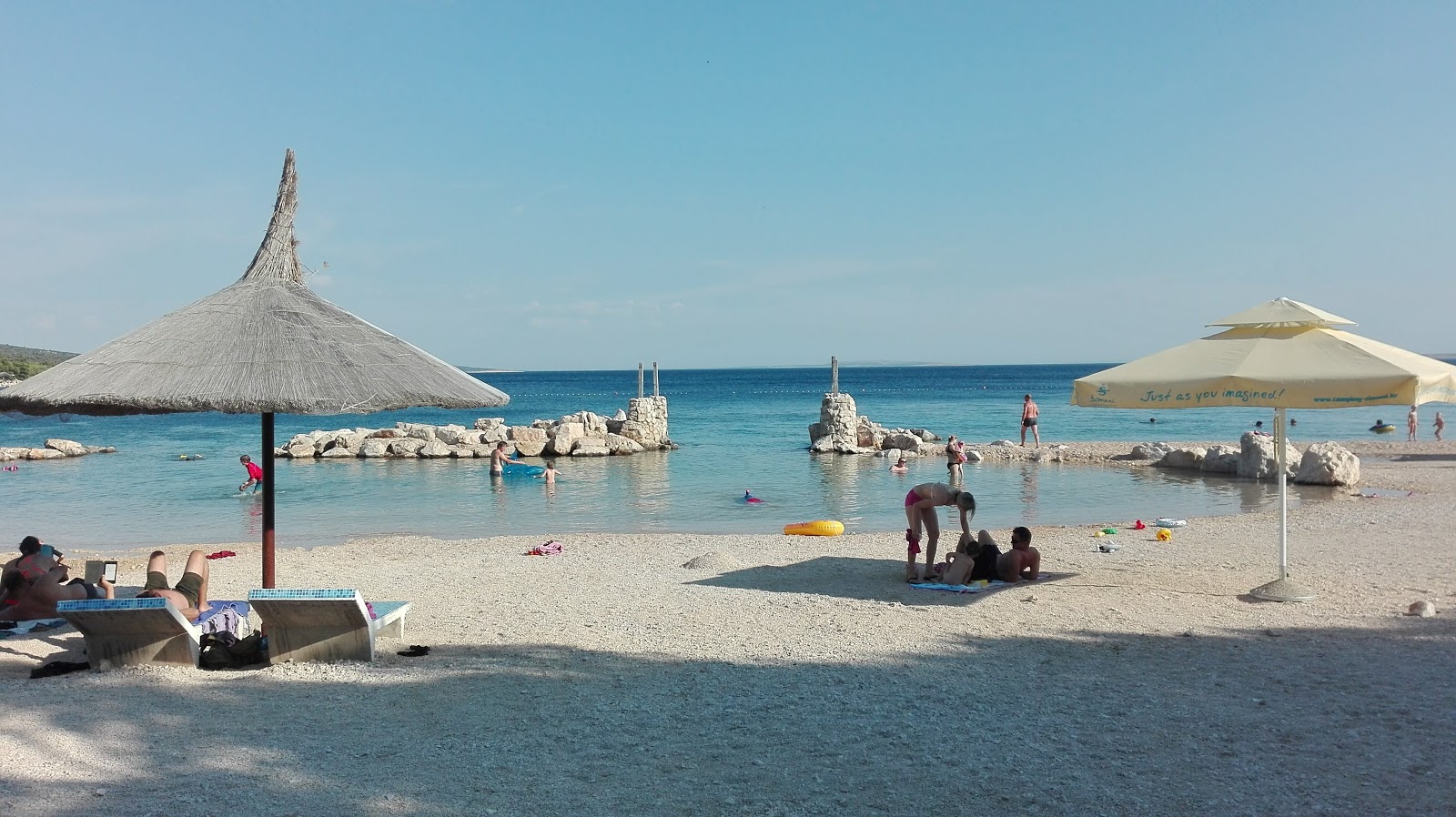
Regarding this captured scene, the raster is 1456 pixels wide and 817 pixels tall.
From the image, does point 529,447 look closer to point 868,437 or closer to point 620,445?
point 620,445

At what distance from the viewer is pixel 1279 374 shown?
6.63 m

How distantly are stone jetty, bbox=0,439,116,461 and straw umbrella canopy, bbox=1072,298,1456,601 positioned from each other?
101ft

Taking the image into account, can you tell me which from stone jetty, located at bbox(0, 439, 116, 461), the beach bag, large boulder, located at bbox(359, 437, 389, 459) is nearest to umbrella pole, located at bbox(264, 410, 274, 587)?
the beach bag

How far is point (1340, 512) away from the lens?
1305cm

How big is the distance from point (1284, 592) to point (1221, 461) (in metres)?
14.1

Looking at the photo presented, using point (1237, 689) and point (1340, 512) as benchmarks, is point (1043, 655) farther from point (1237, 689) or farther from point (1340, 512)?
point (1340, 512)

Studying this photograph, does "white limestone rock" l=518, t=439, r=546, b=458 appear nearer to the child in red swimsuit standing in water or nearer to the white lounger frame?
the child in red swimsuit standing in water

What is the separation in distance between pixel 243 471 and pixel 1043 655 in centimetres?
2280

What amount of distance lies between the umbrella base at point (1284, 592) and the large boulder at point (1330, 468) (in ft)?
35.6

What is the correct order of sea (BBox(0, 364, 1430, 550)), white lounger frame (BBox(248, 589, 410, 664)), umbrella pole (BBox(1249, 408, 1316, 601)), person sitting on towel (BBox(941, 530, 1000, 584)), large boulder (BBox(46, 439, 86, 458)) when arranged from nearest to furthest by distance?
1. white lounger frame (BBox(248, 589, 410, 664))
2. umbrella pole (BBox(1249, 408, 1316, 601))
3. person sitting on towel (BBox(941, 530, 1000, 584))
4. sea (BBox(0, 364, 1430, 550))
5. large boulder (BBox(46, 439, 86, 458))

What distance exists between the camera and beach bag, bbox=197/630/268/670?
19.5 feet

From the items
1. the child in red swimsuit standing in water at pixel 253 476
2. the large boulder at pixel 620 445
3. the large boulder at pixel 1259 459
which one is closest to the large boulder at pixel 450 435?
the large boulder at pixel 620 445

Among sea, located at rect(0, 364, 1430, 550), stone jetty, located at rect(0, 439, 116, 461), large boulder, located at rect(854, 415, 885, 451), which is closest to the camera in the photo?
sea, located at rect(0, 364, 1430, 550)

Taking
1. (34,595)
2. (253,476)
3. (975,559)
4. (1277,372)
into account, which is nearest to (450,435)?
(253,476)
